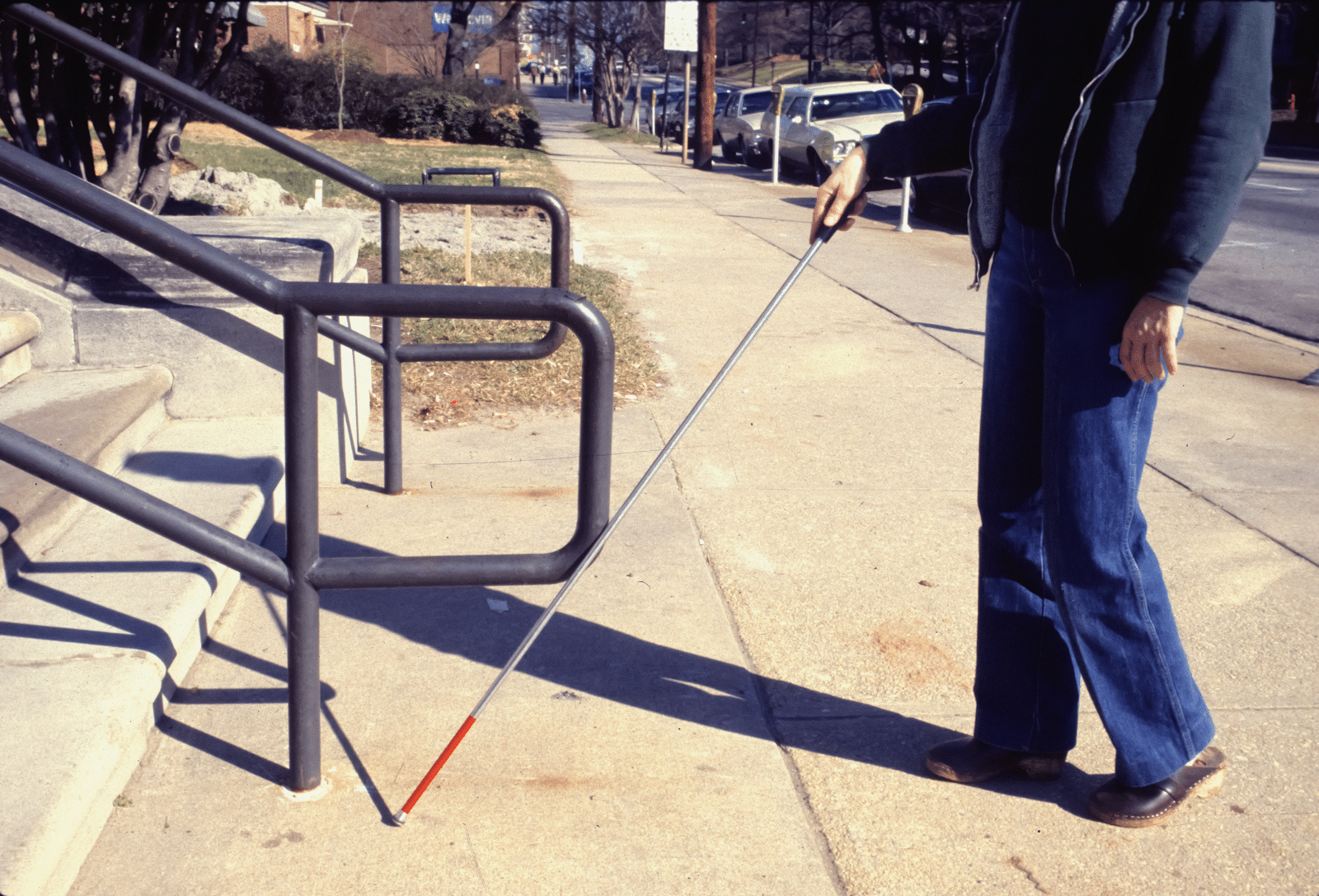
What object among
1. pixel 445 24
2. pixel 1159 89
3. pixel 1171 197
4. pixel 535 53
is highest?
pixel 535 53

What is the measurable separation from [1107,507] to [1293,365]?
533 cm

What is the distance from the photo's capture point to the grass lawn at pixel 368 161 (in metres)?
14.1

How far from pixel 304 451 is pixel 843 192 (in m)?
1.25

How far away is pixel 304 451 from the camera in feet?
7.00

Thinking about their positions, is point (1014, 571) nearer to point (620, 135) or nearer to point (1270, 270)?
A: point (1270, 270)

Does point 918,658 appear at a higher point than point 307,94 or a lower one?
lower

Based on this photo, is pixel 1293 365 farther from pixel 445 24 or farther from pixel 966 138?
pixel 445 24

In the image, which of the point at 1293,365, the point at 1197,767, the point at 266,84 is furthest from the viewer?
the point at 266,84

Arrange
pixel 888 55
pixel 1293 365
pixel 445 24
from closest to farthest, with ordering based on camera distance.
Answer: pixel 1293 365 < pixel 445 24 < pixel 888 55

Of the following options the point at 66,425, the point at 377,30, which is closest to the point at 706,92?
the point at 66,425

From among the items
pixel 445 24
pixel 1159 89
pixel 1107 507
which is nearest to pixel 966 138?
pixel 1159 89

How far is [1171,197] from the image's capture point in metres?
2.04

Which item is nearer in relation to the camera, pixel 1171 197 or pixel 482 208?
pixel 1171 197

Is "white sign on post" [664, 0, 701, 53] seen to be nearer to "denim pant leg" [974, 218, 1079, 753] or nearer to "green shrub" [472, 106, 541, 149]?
"green shrub" [472, 106, 541, 149]
